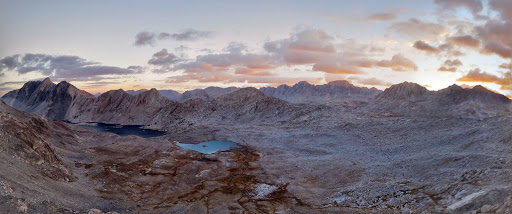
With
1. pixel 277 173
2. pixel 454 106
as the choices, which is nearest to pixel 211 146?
pixel 277 173

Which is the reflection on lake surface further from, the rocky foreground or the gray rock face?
the gray rock face

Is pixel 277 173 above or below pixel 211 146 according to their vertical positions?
above

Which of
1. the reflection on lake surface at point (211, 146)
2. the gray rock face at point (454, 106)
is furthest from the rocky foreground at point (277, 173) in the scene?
the gray rock face at point (454, 106)

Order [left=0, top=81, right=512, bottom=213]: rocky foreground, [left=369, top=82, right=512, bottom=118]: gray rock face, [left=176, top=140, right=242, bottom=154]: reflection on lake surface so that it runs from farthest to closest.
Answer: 1. [left=369, top=82, right=512, bottom=118]: gray rock face
2. [left=176, top=140, right=242, bottom=154]: reflection on lake surface
3. [left=0, top=81, right=512, bottom=213]: rocky foreground

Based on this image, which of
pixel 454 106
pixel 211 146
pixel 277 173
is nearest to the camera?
pixel 277 173

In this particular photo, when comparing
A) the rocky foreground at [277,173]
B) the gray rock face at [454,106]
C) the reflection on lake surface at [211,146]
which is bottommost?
the reflection on lake surface at [211,146]

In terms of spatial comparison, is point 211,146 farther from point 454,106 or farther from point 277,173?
point 454,106

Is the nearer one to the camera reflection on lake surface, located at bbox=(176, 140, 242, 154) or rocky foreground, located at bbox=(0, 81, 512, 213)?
rocky foreground, located at bbox=(0, 81, 512, 213)

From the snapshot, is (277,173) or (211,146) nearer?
(277,173)

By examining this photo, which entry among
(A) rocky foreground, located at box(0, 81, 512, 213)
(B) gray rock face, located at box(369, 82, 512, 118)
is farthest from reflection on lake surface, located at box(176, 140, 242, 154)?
(B) gray rock face, located at box(369, 82, 512, 118)

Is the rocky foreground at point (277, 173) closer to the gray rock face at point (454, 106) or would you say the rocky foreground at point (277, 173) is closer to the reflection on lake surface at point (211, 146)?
the reflection on lake surface at point (211, 146)

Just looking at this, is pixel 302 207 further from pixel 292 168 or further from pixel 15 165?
pixel 15 165
